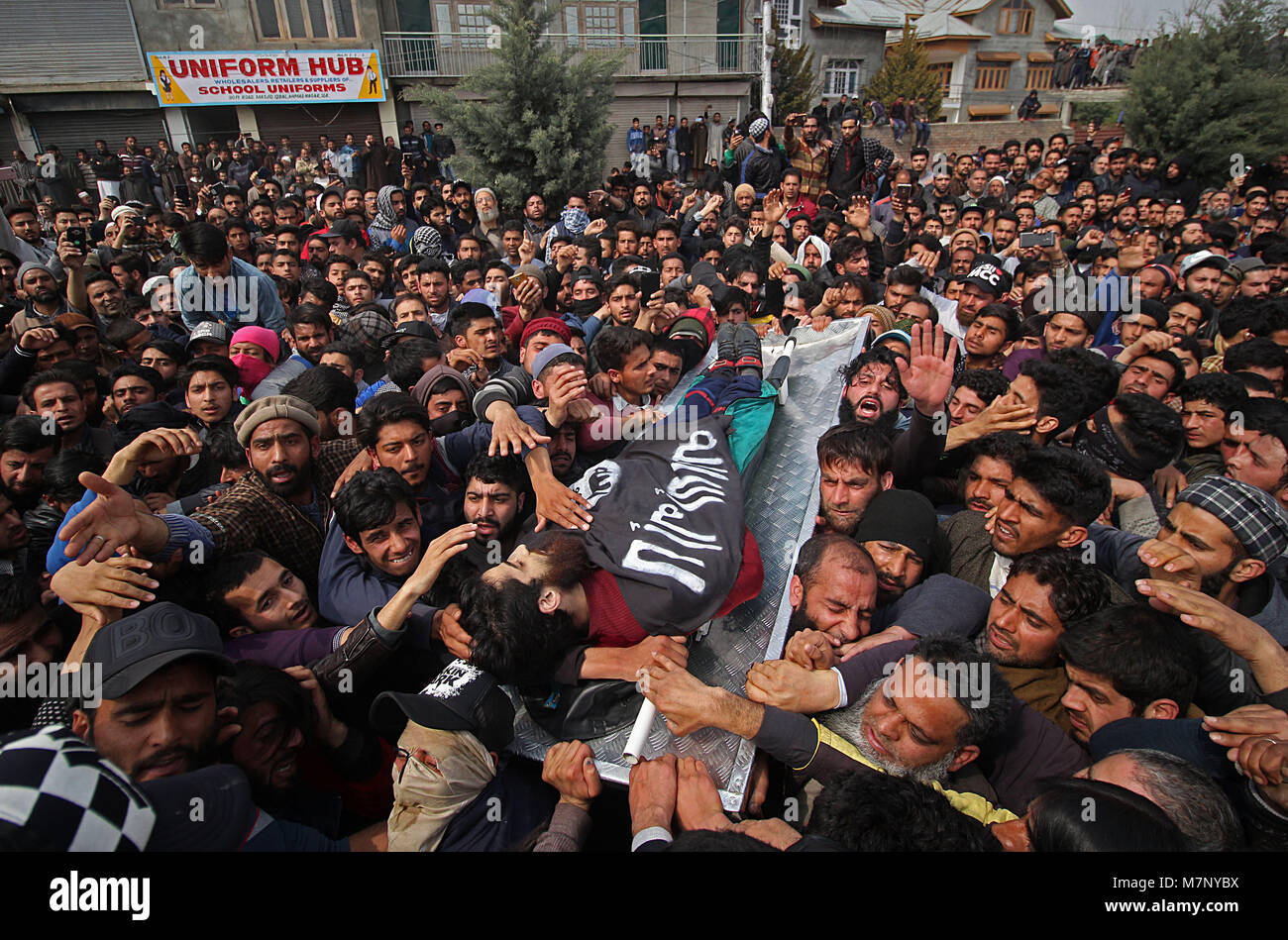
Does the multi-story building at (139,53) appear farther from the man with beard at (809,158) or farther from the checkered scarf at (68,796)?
the checkered scarf at (68,796)

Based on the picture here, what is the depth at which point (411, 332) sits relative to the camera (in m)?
4.71

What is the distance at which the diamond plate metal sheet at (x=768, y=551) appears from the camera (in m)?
2.09

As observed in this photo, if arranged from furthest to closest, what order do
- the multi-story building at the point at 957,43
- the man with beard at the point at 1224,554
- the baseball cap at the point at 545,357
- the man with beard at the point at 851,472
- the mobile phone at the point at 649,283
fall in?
the multi-story building at the point at 957,43, the mobile phone at the point at 649,283, the baseball cap at the point at 545,357, the man with beard at the point at 851,472, the man with beard at the point at 1224,554

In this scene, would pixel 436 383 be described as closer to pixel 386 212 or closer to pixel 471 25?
pixel 386 212

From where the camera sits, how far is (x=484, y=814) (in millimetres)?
1982

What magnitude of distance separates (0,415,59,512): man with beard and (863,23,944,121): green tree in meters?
30.6

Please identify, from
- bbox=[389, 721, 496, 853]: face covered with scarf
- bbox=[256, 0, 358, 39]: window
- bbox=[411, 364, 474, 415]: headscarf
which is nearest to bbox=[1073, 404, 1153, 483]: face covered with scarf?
bbox=[389, 721, 496, 853]: face covered with scarf

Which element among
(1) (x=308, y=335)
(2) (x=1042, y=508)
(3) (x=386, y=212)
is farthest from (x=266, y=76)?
(2) (x=1042, y=508)

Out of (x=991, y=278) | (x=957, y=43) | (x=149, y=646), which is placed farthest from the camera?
(x=957, y=43)

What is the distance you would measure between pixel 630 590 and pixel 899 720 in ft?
3.12

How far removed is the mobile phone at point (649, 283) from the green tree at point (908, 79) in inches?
1019

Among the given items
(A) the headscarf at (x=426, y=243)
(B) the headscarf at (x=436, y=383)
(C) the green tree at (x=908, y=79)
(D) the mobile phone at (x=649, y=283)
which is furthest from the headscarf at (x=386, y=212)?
(C) the green tree at (x=908, y=79)

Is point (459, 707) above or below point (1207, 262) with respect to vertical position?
below

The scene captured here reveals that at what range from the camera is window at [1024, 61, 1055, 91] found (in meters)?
33.8
